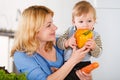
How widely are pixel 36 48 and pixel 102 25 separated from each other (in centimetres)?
189

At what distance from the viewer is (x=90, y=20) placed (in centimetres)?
164

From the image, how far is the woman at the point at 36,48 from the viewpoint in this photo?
1.40 metres

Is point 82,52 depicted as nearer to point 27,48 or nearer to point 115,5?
point 27,48

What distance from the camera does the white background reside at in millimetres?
3180

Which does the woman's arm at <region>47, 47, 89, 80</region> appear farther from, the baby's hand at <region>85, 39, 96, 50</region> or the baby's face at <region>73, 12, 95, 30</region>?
the baby's face at <region>73, 12, 95, 30</region>

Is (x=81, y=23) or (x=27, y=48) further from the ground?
(x=81, y=23)

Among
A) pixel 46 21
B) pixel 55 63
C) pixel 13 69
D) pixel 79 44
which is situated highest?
pixel 46 21

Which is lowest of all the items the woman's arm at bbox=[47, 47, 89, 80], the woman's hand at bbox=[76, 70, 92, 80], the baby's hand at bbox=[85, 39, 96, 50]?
the woman's hand at bbox=[76, 70, 92, 80]

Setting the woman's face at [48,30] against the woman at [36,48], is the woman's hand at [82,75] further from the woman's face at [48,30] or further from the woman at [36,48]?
the woman's face at [48,30]

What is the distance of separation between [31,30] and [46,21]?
0.09m

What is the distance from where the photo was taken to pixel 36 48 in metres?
1.47

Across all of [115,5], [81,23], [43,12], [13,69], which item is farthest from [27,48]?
[115,5]

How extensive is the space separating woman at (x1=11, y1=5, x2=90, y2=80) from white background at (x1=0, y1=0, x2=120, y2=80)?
5.58 feet

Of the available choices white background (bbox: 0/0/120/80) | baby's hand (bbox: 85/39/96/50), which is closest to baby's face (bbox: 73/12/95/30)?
baby's hand (bbox: 85/39/96/50)
